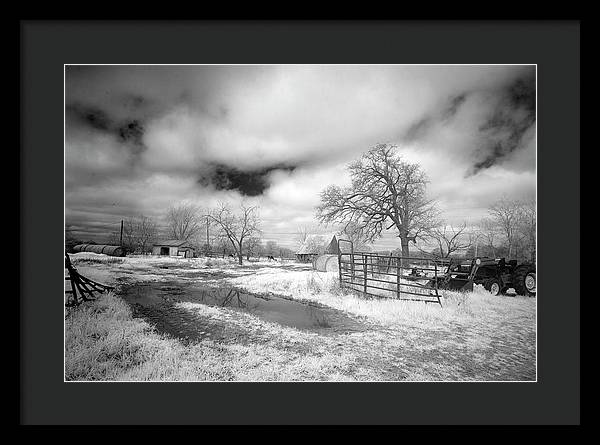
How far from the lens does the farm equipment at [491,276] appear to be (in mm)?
2280

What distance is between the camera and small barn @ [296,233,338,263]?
2.52 m

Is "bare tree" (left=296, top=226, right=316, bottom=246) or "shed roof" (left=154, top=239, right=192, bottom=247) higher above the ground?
"bare tree" (left=296, top=226, right=316, bottom=246)

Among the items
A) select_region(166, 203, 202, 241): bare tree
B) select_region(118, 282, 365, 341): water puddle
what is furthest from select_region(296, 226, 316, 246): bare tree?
select_region(166, 203, 202, 241): bare tree

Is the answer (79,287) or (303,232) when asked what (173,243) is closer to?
(79,287)

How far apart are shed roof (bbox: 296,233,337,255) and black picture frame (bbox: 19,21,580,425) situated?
3.72 ft

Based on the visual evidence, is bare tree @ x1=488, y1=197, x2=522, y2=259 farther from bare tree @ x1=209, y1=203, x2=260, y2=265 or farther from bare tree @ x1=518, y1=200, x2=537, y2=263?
bare tree @ x1=209, y1=203, x2=260, y2=265

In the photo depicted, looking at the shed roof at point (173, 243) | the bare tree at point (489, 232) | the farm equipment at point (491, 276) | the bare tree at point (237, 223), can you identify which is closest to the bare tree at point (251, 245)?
the bare tree at point (237, 223)

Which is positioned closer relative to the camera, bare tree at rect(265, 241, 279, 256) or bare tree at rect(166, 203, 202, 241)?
bare tree at rect(166, 203, 202, 241)
